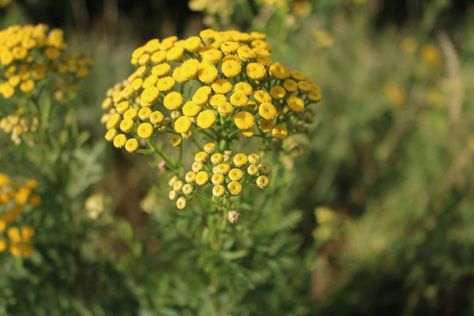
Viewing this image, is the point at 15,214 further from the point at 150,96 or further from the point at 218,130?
the point at 218,130

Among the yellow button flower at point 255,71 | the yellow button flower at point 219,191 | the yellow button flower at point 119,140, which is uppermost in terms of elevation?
the yellow button flower at point 255,71

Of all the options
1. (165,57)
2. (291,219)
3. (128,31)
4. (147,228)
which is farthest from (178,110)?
(128,31)

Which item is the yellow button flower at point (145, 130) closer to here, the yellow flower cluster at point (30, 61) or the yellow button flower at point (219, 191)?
the yellow button flower at point (219, 191)

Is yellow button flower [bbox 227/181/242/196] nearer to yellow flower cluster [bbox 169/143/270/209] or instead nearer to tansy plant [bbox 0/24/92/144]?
yellow flower cluster [bbox 169/143/270/209]

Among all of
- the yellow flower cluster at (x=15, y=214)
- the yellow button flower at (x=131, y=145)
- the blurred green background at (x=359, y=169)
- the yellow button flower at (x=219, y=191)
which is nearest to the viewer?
the yellow button flower at (x=219, y=191)

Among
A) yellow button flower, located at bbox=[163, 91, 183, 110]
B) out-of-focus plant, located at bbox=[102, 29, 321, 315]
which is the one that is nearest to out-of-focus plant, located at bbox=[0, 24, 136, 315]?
out-of-focus plant, located at bbox=[102, 29, 321, 315]

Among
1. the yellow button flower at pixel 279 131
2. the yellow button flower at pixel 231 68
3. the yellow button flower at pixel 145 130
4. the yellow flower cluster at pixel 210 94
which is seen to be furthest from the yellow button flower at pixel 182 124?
the yellow button flower at pixel 279 131
